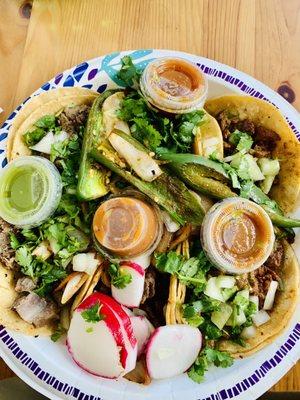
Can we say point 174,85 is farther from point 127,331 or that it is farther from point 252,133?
point 127,331

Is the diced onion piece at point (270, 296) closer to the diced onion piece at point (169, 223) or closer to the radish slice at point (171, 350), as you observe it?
the radish slice at point (171, 350)

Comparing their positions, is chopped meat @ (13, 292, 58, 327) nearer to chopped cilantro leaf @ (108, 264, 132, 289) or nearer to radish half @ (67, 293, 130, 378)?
radish half @ (67, 293, 130, 378)

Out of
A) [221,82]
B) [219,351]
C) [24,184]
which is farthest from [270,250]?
[24,184]

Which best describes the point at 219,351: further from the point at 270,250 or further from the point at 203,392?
the point at 270,250

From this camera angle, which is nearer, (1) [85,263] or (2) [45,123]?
(1) [85,263]

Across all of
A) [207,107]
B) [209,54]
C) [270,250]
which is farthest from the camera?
[209,54]

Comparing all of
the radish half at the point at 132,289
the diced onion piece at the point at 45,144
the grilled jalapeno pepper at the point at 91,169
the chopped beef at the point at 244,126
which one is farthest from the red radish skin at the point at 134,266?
the chopped beef at the point at 244,126

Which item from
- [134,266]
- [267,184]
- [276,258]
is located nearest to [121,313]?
[134,266]

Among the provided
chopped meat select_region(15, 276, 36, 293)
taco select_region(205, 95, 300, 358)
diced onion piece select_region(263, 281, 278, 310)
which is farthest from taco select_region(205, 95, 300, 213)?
chopped meat select_region(15, 276, 36, 293)
